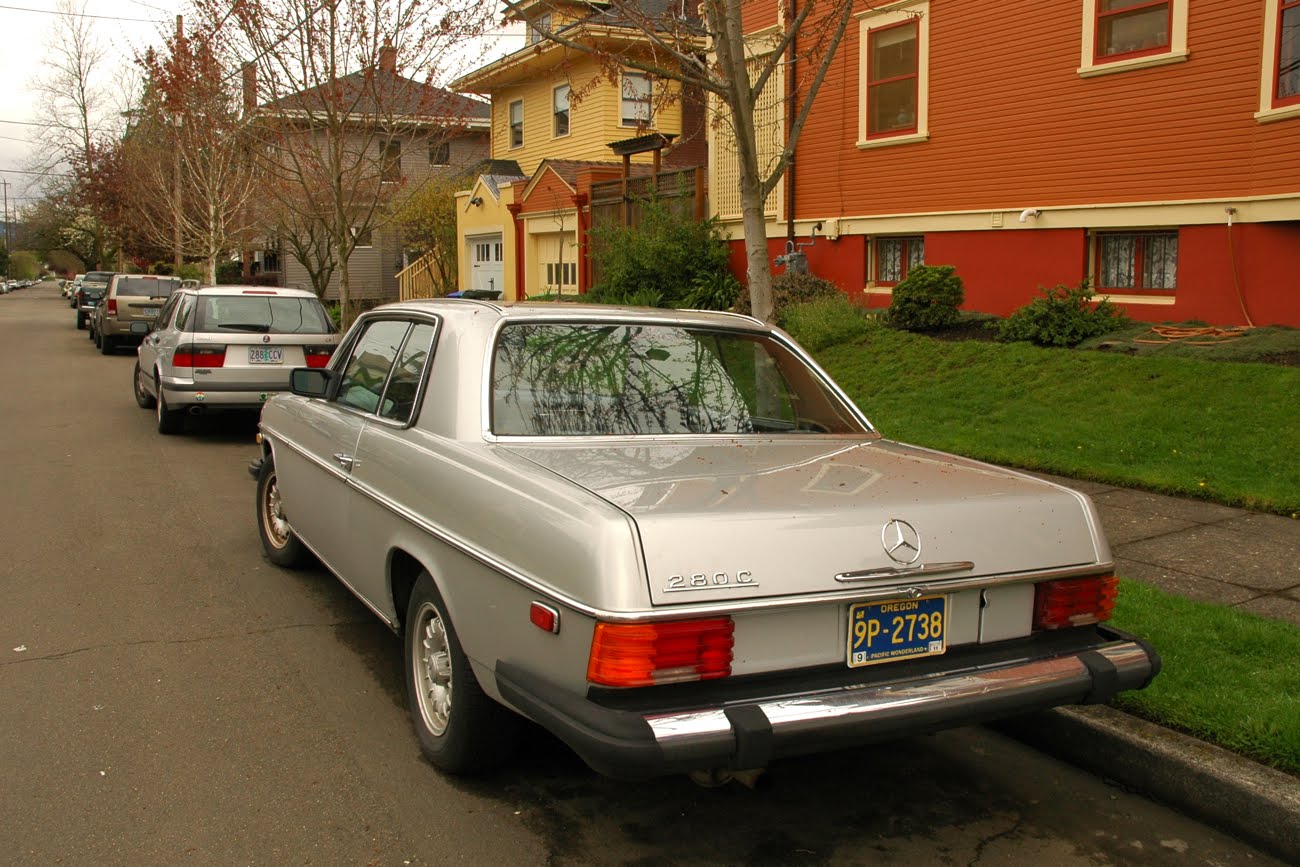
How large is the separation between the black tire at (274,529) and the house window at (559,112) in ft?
77.8

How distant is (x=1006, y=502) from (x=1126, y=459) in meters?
5.72

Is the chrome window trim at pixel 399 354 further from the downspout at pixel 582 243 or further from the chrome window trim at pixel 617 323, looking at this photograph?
the downspout at pixel 582 243

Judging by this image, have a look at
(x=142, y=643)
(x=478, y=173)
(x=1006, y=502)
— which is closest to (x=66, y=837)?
(x=142, y=643)

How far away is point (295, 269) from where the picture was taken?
148ft

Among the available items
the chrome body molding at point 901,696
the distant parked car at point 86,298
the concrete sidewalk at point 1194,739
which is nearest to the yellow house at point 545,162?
the distant parked car at point 86,298

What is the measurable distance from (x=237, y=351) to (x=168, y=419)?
4.24 ft

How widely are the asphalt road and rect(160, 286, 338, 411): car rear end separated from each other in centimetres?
570

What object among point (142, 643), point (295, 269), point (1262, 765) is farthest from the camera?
point (295, 269)

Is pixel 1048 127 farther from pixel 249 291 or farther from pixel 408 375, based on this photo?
pixel 408 375

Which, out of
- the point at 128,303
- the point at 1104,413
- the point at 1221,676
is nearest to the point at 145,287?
the point at 128,303

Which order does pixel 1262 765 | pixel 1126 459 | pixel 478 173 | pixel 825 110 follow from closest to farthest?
pixel 1262 765, pixel 1126 459, pixel 825 110, pixel 478 173

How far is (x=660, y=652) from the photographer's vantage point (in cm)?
316

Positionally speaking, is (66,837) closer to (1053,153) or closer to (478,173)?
(1053,153)

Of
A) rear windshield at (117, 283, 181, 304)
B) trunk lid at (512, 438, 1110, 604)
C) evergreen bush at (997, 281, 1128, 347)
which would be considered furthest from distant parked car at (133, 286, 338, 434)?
rear windshield at (117, 283, 181, 304)
